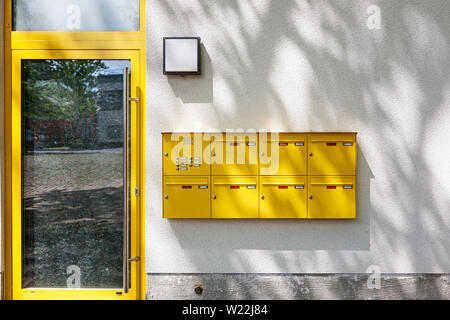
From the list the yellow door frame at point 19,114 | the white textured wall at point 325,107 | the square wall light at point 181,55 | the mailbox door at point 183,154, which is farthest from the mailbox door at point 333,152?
the yellow door frame at point 19,114

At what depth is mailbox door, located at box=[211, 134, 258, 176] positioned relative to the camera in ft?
9.36

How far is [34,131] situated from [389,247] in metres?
3.40

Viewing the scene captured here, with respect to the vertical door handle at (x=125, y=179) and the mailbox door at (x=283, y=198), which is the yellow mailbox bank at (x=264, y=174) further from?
the vertical door handle at (x=125, y=179)

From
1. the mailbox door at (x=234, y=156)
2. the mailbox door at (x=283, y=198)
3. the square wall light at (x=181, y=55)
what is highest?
the square wall light at (x=181, y=55)

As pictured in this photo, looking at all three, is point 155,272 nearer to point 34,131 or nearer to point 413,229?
point 34,131

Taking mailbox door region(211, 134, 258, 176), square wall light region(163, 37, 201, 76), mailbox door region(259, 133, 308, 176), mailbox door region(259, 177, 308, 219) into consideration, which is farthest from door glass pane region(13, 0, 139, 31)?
mailbox door region(259, 177, 308, 219)

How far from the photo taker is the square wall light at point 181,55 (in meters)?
2.88

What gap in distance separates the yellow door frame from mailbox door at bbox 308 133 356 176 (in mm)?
1531

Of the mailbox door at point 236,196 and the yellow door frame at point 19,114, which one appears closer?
the mailbox door at point 236,196

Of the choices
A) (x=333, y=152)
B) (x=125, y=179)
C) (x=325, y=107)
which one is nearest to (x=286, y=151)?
(x=333, y=152)

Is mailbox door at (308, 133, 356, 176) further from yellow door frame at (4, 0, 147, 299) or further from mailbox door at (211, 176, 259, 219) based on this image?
yellow door frame at (4, 0, 147, 299)

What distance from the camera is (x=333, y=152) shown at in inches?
112

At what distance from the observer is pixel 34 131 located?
3.09 meters

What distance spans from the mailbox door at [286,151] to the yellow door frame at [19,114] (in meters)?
1.11
